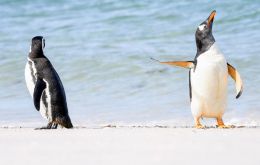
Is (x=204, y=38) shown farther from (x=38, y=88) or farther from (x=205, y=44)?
(x=38, y=88)

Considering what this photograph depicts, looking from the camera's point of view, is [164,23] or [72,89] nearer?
[72,89]

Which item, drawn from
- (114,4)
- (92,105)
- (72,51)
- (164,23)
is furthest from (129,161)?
(114,4)

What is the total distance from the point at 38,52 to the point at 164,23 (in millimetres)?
7660

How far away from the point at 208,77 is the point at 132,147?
158 centimetres

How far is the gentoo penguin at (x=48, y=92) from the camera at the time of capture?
718 centimetres

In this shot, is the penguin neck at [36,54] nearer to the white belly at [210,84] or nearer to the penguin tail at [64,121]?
the penguin tail at [64,121]

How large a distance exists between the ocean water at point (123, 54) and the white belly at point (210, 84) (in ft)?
3.13

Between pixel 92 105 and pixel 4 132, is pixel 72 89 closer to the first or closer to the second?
pixel 92 105

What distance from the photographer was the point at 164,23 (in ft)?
49.2

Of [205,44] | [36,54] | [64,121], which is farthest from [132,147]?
[36,54]

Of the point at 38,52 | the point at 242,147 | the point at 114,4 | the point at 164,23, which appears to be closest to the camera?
the point at 242,147

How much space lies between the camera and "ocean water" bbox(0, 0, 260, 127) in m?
8.72

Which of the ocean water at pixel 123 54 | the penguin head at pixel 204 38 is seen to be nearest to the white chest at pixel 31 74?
the ocean water at pixel 123 54

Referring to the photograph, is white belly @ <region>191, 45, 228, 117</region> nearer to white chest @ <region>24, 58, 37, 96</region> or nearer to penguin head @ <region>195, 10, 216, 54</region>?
penguin head @ <region>195, 10, 216, 54</region>
